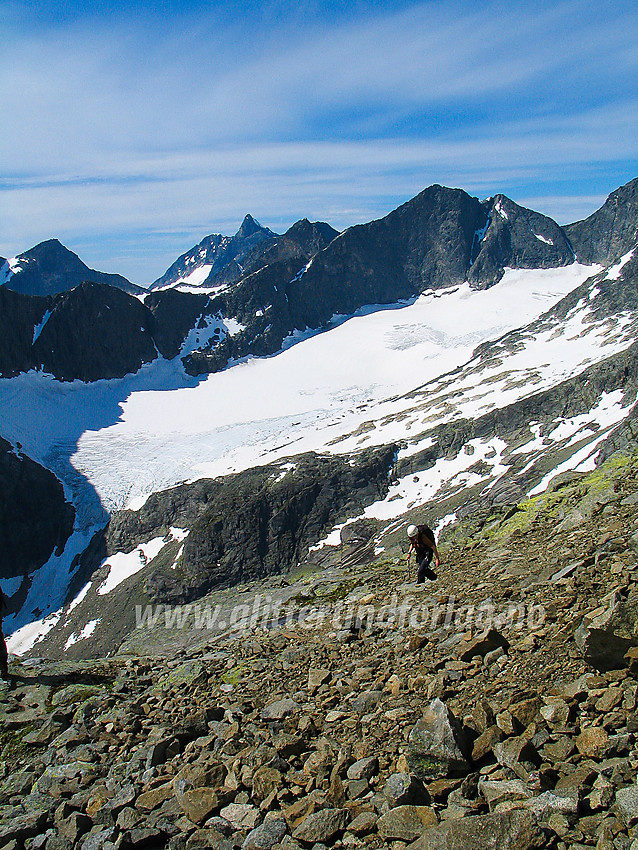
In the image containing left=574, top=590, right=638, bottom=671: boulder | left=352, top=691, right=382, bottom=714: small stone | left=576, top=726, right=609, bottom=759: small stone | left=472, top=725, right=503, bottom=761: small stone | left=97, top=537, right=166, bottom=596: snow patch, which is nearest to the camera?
left=576, top=726, right=609, bottom=759: small stone

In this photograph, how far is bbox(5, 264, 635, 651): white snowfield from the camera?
87375 mm

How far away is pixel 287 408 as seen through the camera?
14975 centimetres

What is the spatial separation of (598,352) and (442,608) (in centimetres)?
9548

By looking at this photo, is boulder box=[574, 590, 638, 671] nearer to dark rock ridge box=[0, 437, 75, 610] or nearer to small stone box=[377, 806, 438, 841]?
small stone box=[377, 806, 438, 841]

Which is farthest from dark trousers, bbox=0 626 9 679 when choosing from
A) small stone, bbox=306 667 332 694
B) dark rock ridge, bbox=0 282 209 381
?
dark rock ridge, bbox=0 282 209 381

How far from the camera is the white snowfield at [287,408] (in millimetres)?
87375

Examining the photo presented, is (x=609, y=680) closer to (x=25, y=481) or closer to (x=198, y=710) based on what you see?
(x=198, y=710)

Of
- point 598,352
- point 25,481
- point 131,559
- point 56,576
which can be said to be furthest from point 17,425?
point 598,352

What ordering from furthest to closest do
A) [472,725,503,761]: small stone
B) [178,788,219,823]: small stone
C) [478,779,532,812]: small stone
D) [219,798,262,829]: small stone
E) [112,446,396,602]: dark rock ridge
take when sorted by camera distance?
[112,446,396,602]: dark rock ridge → [178,788,219,823]: small stone → [219,798,262,829]: small stone → [472,725,503,761]: small stone → [478,779,532,812]: small stone

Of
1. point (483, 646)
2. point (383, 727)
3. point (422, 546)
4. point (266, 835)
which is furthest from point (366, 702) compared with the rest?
point (422, 546)

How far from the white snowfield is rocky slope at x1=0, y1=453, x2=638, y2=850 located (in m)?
52.0

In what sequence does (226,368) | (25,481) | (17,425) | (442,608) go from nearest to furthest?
(442,608) → (25,481) → (17,425) → (226,368)

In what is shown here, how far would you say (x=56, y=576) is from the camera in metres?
97.0

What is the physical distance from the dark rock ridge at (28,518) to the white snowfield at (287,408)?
3.43 metres
